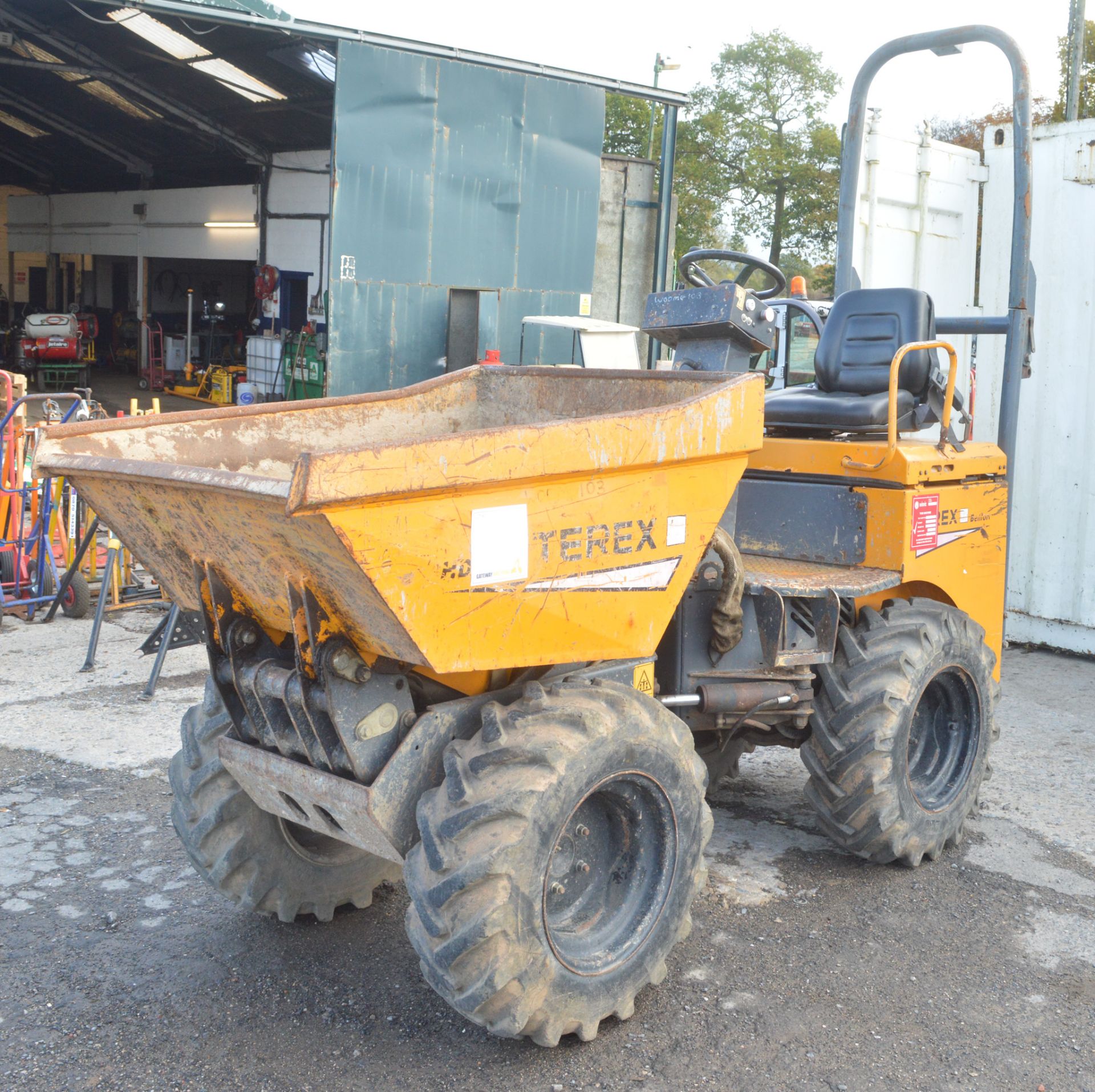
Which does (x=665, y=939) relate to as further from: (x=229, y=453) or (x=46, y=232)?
(x=46, y=232)

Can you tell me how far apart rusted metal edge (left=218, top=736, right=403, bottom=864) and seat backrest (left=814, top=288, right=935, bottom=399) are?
2875 mm

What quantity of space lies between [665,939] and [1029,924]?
59.0 inches

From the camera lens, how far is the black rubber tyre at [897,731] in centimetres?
424

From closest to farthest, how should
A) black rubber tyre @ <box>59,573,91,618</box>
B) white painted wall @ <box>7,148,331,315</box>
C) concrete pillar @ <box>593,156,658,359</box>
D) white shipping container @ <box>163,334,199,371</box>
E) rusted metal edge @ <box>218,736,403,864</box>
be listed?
rusted metal edge @ <box>218,736,403,864</box> → black rubber tyre @ <box>59,573,91,618</box> → concrete pillar @ <box>593,156,658,359</box> → white painted wall @ <box>7,148,331,315</box> → white shipping container @ <box>163,334,199,371</box>

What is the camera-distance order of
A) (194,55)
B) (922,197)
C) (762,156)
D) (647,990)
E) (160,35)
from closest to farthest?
(647,990) < (922,197) < (160,35) < (194,55) < (762,156)

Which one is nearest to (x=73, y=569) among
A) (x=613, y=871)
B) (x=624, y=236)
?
(x=613, y=871)

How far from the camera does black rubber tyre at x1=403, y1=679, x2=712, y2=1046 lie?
2.94 m

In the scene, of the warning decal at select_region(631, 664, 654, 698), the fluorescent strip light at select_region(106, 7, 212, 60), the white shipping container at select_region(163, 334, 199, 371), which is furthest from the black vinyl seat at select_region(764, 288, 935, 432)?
the white shipping container at select_region(163, 334, 199, 371)

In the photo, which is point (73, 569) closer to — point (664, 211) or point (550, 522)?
point (550, 522)

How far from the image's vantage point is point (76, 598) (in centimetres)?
799

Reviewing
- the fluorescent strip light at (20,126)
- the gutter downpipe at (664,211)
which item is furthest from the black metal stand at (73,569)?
the fluorescent strip light at (20,126)

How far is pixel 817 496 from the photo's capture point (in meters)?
4.70

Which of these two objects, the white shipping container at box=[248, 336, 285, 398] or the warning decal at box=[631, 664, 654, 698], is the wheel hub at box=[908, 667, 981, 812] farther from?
the white shipping container at box=[248, 336, 285, 398]

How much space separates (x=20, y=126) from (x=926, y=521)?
27.6 meters
